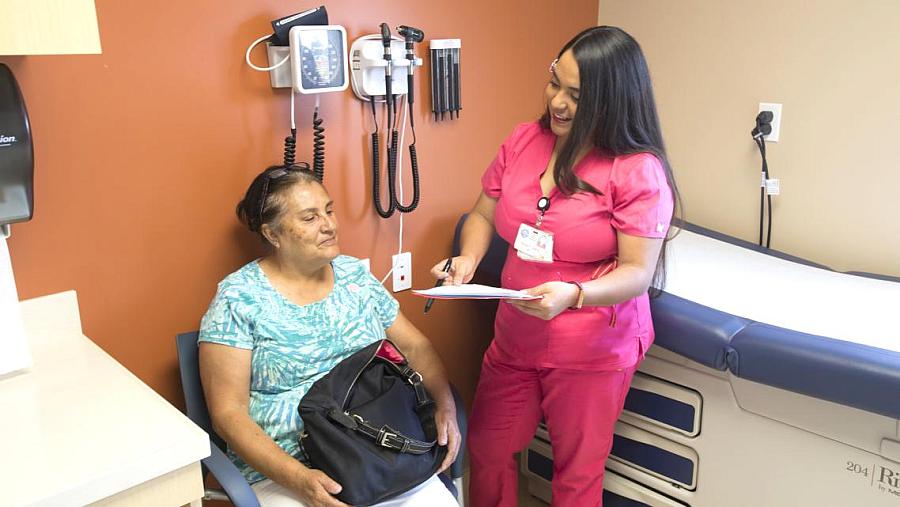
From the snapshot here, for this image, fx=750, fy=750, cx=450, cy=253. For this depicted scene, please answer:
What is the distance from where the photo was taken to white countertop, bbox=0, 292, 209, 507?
108cm

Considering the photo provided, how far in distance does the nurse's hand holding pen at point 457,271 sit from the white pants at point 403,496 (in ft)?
1.46

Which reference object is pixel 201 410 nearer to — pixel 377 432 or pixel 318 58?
pixel 377 432

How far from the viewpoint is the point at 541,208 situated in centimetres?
171

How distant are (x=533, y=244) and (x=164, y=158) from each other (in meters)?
0.83

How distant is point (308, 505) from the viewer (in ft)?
4.91

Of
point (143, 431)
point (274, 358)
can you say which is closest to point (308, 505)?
point (274, 358)

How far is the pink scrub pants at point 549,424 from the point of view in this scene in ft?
5.88

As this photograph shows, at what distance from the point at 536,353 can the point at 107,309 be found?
965 millimetres

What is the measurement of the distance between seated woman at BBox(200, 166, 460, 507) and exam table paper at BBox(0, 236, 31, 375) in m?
0.33

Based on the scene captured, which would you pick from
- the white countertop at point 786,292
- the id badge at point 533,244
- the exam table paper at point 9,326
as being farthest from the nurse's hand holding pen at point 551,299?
the exam table paper at point 9,326

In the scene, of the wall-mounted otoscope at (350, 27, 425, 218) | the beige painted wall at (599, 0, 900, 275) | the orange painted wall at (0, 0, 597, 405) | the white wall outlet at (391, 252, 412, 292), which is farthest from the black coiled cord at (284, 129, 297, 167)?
the beige painted wall at (599, 0, 900, 275)

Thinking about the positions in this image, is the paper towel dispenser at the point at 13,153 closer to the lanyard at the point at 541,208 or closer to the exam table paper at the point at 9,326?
the exam table paper at the point at 9,326

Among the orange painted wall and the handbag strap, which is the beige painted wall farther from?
the handbag strap

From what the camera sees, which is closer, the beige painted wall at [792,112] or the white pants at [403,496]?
the white pants at [403,496]
